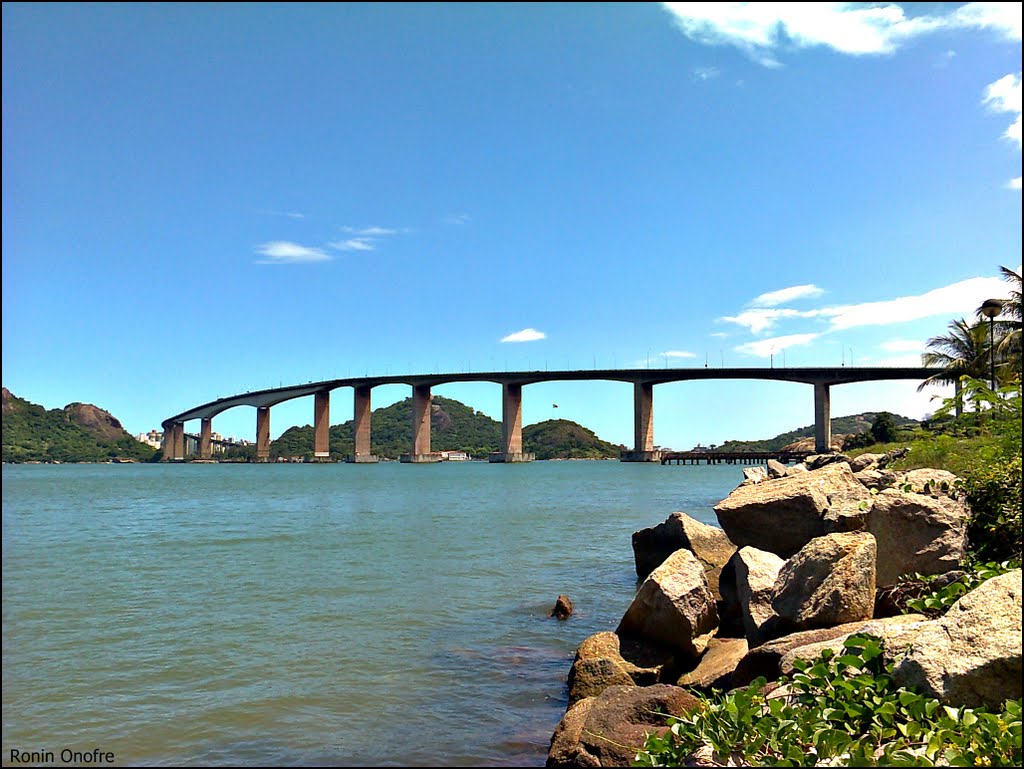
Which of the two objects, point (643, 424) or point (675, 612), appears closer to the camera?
point (675, 612)

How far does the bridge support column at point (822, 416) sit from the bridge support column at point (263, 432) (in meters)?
80.9

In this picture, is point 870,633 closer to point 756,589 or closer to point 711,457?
point 756,589

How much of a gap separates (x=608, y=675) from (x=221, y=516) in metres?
28.9

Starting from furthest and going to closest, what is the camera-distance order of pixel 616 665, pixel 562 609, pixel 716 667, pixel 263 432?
pixel 263 432 < pixel 562 609 < pixel 616 665 < pixel 716 667

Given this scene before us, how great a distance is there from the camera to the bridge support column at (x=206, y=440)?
127300 mm

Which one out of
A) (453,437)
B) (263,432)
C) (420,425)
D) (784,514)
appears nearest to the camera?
(784,514)

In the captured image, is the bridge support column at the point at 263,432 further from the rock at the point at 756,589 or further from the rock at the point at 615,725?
the rock at the point at 615,725

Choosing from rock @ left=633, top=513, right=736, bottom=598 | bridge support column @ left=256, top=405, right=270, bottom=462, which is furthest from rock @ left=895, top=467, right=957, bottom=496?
bridge support column @ left=256, top=405, right=270, bottom=462

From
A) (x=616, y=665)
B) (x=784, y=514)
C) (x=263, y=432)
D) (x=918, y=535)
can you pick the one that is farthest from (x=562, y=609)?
(x=263, y=432)

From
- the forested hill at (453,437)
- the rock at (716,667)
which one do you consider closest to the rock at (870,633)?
the rock at (716,667)

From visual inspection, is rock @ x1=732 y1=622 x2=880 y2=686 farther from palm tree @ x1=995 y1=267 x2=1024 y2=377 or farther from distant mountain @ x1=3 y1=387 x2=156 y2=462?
distant mountain @ x1=3 y1=387 x2=156 y2=462

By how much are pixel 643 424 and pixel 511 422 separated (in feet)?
61.4

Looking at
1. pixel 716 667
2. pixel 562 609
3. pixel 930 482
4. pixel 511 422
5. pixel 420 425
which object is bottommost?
pixel 562 609

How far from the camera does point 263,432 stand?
12262 centimetres
